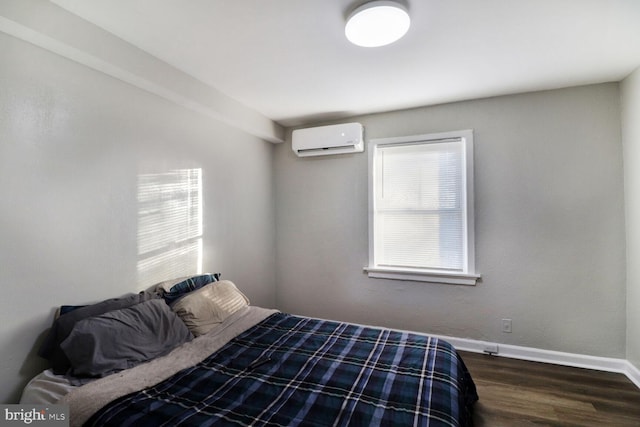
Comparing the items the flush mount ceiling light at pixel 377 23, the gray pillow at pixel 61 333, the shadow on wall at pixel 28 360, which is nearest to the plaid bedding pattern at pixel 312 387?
the gray pillow at pixel 61 333

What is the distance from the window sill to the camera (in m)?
2.82

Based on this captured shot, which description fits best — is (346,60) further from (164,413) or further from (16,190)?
(164,413)

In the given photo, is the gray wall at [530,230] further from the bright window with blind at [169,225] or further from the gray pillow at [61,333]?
the gray pillow at [61,333]

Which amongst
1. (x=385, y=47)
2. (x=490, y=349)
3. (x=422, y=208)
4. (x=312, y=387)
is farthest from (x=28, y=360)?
(x=490, y=349)

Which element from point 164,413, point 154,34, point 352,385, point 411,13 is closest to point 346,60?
point 411,13

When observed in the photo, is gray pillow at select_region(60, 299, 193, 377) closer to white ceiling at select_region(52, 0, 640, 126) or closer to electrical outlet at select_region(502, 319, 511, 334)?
white ceiling at select_region(52, 0, 640, 126)

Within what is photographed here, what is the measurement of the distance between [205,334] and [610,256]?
341 centimetres

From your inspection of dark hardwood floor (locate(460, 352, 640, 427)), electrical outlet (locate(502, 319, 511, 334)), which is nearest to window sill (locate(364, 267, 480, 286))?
electrical outlet (locate(502, 319, 511, 334))

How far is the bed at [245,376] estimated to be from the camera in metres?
1.22

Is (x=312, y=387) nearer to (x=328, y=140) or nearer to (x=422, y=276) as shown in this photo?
(x=422, y=276)

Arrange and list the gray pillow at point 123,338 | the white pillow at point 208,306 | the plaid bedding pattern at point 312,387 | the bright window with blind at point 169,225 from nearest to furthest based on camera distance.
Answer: the plaid bedding pattern at point 312,387, the gray pillow at point 123,338, the white pillow at point 208,306, the bright window with blind at point 169,225

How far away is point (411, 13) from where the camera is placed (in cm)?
162

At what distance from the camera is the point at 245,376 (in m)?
1.53

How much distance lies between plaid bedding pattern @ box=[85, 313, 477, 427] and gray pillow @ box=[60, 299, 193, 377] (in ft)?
0.93
